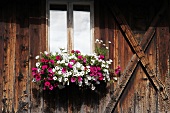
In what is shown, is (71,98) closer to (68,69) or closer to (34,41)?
(68,69)

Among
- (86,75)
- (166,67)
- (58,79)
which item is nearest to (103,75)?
(86,75)

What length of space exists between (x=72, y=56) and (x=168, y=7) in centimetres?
188

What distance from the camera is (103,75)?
6.14 metres

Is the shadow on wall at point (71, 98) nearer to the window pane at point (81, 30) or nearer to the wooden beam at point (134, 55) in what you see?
the wooden beam at point (134, 55)

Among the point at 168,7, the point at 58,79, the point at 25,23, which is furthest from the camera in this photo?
the point at 168,7

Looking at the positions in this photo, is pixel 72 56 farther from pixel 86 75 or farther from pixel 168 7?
pixel 168 7

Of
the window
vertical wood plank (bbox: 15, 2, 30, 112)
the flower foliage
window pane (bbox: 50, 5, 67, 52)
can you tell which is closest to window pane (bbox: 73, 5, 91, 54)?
the window

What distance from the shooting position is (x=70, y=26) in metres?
6.42

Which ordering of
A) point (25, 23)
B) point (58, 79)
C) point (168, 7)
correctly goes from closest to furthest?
point (58, 79) < point (25, 23) < point (168, 7)

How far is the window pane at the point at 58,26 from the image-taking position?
6.37 m

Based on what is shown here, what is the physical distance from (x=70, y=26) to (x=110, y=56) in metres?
0.78

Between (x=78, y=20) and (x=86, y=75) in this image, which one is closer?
(x=86, y=75)

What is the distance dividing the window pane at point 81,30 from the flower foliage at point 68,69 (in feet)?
1.07

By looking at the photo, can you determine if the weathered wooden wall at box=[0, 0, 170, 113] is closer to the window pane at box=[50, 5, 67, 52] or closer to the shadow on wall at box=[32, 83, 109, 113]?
the shadow on wall at box=[32, 83, 109, 113]
